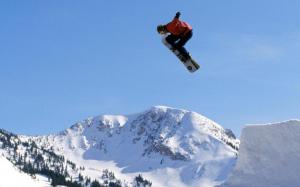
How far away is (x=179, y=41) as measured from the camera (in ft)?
72.3

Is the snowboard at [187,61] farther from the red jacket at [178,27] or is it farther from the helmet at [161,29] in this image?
the red jacket at [178,27]

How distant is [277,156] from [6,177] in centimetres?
5794

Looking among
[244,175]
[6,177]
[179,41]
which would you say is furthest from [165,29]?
[6,177]

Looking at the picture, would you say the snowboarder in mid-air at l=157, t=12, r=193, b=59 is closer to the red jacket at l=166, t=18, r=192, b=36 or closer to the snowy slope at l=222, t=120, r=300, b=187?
the red jacket at l=166, t=18, r=192, b=36

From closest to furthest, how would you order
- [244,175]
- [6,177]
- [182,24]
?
[182,24] → [244,175] → [6,177]

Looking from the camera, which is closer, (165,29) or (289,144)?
(165,29)

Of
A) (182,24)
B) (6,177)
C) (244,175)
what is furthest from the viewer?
(6,177)

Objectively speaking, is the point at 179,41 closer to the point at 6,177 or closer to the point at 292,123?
the point at 292,123

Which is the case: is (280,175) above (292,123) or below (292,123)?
below

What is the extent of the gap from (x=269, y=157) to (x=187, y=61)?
239 feet

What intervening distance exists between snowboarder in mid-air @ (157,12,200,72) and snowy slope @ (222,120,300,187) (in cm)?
6947

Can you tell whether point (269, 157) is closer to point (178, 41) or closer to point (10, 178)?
point (10, 178)

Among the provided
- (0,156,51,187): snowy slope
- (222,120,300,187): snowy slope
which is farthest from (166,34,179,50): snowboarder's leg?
(0,156,51,187): snowy slope

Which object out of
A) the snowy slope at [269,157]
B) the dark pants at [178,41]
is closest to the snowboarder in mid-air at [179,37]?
the dark pants at [178,41]
